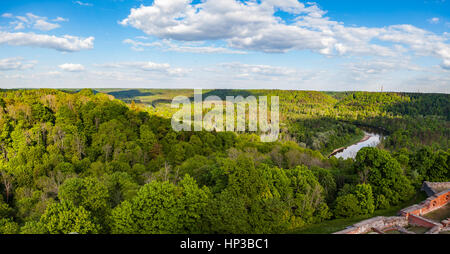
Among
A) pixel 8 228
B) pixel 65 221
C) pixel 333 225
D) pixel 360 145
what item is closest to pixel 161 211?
pixel 65 221

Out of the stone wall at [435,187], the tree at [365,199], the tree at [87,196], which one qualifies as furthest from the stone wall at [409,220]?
the tree at [87,196]

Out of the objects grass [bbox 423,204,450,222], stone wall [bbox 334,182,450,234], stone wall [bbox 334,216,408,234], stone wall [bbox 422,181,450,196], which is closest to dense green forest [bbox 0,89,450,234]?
stone wall [bbox 422,181,450,196]

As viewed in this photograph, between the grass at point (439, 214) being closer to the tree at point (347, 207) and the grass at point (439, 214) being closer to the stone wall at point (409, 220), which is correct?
the stone wall at point (409, 220)

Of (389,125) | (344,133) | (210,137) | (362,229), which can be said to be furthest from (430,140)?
(362,229)
